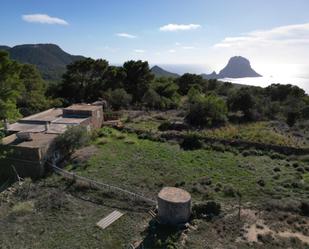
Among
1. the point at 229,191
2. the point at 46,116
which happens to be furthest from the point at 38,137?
the point at 229,191

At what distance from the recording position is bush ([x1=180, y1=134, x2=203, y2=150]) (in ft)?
82.4

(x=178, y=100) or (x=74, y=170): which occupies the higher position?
(x=178, y=100)

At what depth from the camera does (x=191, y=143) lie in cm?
2539

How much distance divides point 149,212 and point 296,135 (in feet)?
67.7

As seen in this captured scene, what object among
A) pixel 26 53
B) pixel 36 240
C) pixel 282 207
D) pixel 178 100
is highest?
pixel 26 53

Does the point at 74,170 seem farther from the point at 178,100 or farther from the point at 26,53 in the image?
the point at 26,53

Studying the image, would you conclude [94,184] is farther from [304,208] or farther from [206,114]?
[206,114]

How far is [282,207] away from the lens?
15.2 meters

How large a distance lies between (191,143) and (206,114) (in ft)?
24.9

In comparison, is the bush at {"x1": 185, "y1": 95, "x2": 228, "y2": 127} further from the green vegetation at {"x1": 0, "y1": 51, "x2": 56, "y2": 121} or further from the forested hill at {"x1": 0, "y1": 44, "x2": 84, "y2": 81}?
the forested hill at {"x1": 0, "y1": 44, "x2": 84, "y2": 81}

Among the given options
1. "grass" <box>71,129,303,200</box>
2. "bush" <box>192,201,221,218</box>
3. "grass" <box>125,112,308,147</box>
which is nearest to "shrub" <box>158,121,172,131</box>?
"grass" <box>125,112,308,147</box>

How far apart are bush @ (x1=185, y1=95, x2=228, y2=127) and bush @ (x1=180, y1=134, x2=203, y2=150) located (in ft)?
20.5

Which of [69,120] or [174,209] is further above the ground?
[69,120]

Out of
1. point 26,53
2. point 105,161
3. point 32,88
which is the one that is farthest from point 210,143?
point 26,53
